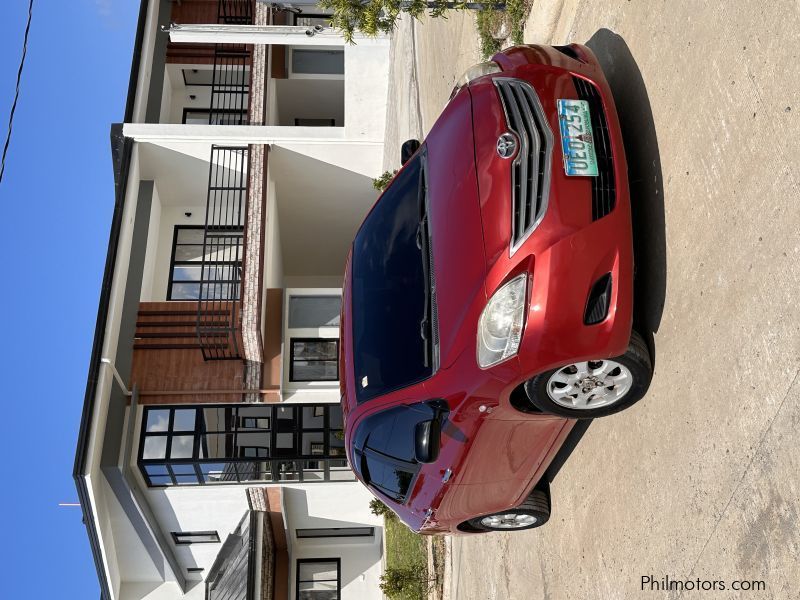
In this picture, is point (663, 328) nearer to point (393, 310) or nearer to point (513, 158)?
point (513, 158)

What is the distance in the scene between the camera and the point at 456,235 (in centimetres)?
512

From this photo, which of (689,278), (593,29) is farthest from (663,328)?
(593,29)

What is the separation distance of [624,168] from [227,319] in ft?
34.1

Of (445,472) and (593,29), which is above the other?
(593,29)

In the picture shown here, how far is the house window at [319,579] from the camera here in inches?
685

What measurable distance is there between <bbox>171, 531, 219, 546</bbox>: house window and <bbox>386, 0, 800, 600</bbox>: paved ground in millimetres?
10598

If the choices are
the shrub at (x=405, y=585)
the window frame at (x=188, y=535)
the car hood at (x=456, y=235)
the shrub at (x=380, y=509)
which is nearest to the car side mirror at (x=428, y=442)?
the car hood at (x=456, y=235)

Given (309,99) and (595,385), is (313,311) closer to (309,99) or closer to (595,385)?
(309,99)

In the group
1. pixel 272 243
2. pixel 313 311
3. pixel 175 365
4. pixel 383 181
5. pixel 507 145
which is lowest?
pixel 507 145

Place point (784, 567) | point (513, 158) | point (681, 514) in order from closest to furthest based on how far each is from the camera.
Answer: point (784, 567), point (681, 514), point (513, 158)

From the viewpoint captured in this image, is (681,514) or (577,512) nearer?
(681,514)

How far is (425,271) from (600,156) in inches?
59.7

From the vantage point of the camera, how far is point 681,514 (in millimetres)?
4586

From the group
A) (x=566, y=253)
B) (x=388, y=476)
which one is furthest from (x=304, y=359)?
(x=566, y=253)
